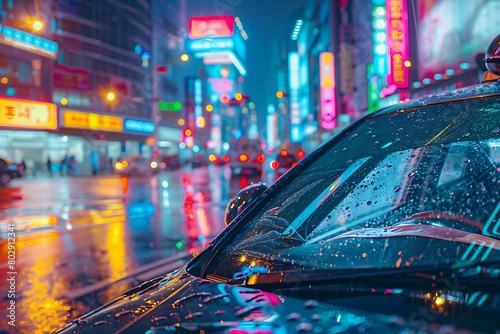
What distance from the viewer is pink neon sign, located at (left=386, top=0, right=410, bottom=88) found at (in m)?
21.0

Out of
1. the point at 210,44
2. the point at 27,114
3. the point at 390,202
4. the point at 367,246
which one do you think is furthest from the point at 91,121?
the point at 367,246

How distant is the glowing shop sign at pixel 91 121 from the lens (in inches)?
1672

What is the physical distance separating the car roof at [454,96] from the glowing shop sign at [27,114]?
3318 cm

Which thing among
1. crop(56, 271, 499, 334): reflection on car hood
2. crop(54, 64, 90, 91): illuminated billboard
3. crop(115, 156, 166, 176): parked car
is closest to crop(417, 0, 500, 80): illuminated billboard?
crop(56, 271, 499, 334): reflection on car hood

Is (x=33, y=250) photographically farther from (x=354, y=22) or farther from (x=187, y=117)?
(x=187, y=117)

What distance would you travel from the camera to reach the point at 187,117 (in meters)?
88.1

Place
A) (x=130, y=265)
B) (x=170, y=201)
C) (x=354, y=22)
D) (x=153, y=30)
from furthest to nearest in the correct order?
(x=153, y=30) → (x=354, y=22) → (x=170, y=201) → (x=130, y=265)

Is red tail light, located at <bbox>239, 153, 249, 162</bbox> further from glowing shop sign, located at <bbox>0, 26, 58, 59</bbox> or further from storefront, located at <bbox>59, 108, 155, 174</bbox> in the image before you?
storefront, located at <bbox>59, 108, 155, 174</bbox>

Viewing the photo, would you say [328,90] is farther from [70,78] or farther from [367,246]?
[367,246]

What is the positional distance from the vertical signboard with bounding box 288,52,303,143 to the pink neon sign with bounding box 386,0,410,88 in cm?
6483

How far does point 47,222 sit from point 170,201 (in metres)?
5.41

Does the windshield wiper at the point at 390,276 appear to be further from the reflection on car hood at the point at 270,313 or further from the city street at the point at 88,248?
the city street at the point at 88,248

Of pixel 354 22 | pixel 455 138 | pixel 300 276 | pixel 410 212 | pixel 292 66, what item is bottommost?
pixel 300 276

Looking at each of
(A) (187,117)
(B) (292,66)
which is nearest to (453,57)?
(A) (187,117)
